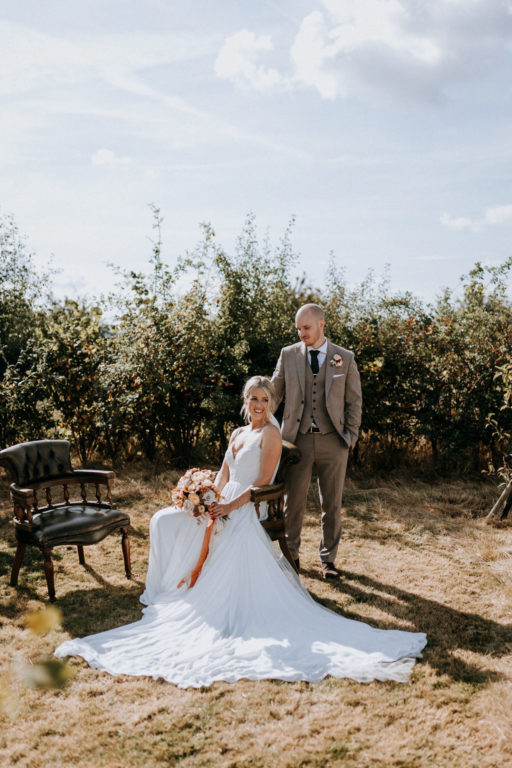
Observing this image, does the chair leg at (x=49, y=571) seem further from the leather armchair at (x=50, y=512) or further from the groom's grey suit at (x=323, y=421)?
the groom's grey suit at (x=323, y=421)

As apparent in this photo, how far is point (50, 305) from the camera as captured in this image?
33.3 ft

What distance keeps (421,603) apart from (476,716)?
Result: 136 centimetres

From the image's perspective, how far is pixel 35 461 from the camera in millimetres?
4699

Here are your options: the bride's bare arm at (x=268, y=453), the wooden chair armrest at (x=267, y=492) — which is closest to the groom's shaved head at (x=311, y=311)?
the bride's bare arm at (x=268, y=453)

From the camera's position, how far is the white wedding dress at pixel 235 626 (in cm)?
321

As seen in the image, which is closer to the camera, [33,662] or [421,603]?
[33,662]

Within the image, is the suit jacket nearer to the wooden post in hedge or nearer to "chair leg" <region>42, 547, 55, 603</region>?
"chair leg" <region>42, 547, 55, 603</region>

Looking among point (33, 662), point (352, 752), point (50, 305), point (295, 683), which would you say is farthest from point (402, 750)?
point (50, 305)

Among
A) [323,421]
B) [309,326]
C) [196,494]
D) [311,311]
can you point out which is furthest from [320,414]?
[196,494]

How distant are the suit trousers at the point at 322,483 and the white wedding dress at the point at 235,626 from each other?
0.53m

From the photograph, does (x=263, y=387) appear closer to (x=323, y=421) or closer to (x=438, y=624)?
(x=323, y=421)

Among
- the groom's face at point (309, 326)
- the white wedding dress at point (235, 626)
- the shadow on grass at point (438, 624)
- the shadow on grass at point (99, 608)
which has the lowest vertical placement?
the shadow on grass at point (438, 624)

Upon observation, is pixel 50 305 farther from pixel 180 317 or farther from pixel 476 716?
pixel 476 716

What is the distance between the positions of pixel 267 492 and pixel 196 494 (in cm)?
49
